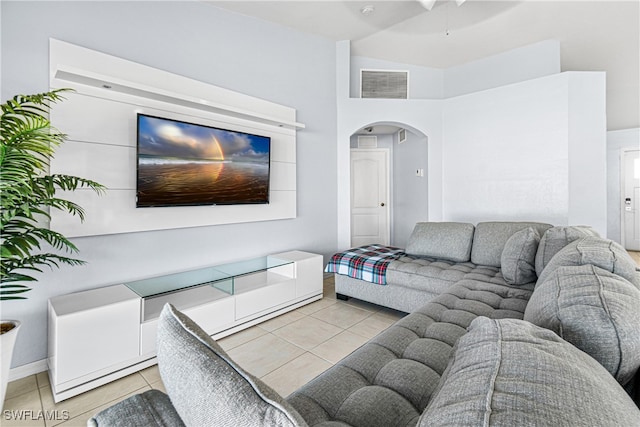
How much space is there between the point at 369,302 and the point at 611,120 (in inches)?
278

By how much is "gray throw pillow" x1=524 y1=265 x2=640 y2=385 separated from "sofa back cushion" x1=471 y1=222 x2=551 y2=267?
5.55 ft

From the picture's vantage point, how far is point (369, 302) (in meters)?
3.09

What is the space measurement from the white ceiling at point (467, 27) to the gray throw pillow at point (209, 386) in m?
3.28

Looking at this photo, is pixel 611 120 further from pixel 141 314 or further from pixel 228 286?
pixel 141 314

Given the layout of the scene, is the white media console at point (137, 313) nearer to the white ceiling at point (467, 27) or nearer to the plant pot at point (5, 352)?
the plant pot at point (5, 352)

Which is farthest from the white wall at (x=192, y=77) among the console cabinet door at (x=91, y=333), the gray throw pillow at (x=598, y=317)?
the gray throw pillow at (x=598, y=317)

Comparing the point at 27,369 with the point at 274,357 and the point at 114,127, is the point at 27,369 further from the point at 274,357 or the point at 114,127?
the point at 114,127

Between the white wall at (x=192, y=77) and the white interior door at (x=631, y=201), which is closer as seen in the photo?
the white wall at (x=192, y=77)

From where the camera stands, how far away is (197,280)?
243 centimetres

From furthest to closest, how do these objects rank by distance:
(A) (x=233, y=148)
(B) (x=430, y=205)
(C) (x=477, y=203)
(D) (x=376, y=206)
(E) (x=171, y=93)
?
(D) (x=376, y=206)
(B) (x=430, y=205)
(C) (x=477, y=203)
(A) (x=233, y=148)
(E) (x=171, y=93)

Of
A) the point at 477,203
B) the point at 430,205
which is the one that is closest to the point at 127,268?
the point at 430,205

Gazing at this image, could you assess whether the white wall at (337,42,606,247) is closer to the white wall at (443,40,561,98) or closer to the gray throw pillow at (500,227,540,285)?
the white wall at (443,40,561,98)

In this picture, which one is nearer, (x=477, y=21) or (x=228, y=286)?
(x=228, y=286)

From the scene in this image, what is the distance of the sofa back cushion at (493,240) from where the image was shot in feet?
8.71
